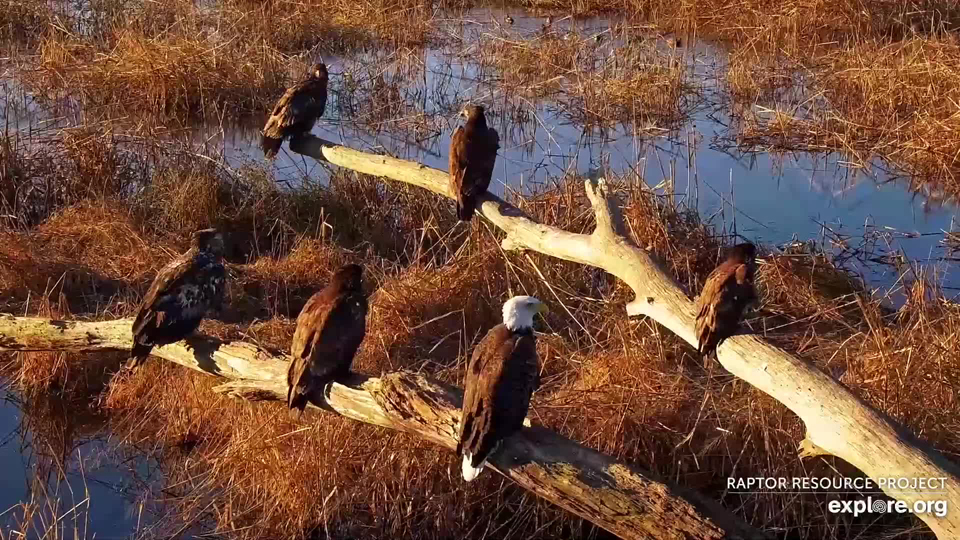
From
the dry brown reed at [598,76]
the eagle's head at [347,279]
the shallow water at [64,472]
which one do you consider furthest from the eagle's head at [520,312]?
the dry brown reed at [598,76]

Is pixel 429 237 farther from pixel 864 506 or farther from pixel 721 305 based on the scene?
pixel 864 506

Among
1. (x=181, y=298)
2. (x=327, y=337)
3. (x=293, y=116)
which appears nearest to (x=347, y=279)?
(x=327, y=337)

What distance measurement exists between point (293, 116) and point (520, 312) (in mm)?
3269

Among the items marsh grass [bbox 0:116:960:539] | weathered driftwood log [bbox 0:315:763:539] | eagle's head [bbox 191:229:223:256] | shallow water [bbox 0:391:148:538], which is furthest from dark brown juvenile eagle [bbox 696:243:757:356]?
shallow water [bbox 0:391:148:538]

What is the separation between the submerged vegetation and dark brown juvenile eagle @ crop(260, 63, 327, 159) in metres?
0.79

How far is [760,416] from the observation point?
4.68m

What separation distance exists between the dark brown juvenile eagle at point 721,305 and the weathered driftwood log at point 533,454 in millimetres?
741

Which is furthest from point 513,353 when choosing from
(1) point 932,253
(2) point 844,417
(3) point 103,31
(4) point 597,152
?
(3) point 103,31

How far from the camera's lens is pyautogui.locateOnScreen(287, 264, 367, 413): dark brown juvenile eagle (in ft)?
13.3

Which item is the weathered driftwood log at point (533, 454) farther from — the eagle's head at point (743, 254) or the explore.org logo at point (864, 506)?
the eagle's head at point (743, 254)

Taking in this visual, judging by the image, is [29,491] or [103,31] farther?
[103,31]

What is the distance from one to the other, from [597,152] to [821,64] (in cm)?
338

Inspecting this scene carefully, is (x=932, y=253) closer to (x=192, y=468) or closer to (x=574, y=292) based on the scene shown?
(x=574, y=292)

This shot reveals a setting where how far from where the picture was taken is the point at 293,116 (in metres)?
6.70
